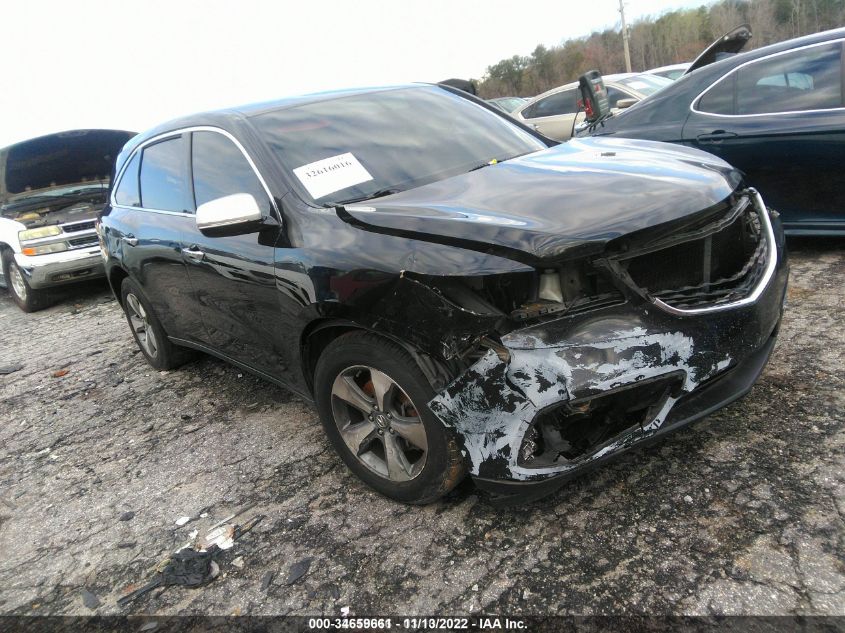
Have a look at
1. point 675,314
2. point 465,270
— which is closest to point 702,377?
point 675,314

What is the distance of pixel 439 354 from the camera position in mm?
2139

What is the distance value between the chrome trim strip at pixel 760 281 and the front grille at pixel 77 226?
280 inches

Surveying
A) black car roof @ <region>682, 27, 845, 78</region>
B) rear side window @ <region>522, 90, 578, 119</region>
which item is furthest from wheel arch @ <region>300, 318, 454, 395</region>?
rear side window @ <region>522, 90, 578, 119</region>

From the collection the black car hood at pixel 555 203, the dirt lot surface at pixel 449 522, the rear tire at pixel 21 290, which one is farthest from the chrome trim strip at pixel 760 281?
the rear tire at pixel 21 290

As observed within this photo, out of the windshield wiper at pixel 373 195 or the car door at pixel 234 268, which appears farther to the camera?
the car door at pixel 234 268

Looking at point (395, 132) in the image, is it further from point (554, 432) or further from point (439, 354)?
point (554, 432)

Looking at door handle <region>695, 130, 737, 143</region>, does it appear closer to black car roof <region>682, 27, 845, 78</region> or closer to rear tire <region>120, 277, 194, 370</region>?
black car roof <region>682, 27, 845, 78</region>

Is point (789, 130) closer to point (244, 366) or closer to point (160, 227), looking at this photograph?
point (244, 366)

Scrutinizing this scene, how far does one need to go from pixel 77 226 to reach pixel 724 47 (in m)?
6.99

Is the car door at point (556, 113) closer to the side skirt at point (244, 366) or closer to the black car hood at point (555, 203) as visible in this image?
the side skirt at point (244, 366)

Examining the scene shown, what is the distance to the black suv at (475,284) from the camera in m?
2.05

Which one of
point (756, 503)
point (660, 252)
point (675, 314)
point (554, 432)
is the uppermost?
point (660, 252)

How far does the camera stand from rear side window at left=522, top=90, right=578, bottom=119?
10.3 m

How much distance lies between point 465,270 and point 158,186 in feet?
8.58
